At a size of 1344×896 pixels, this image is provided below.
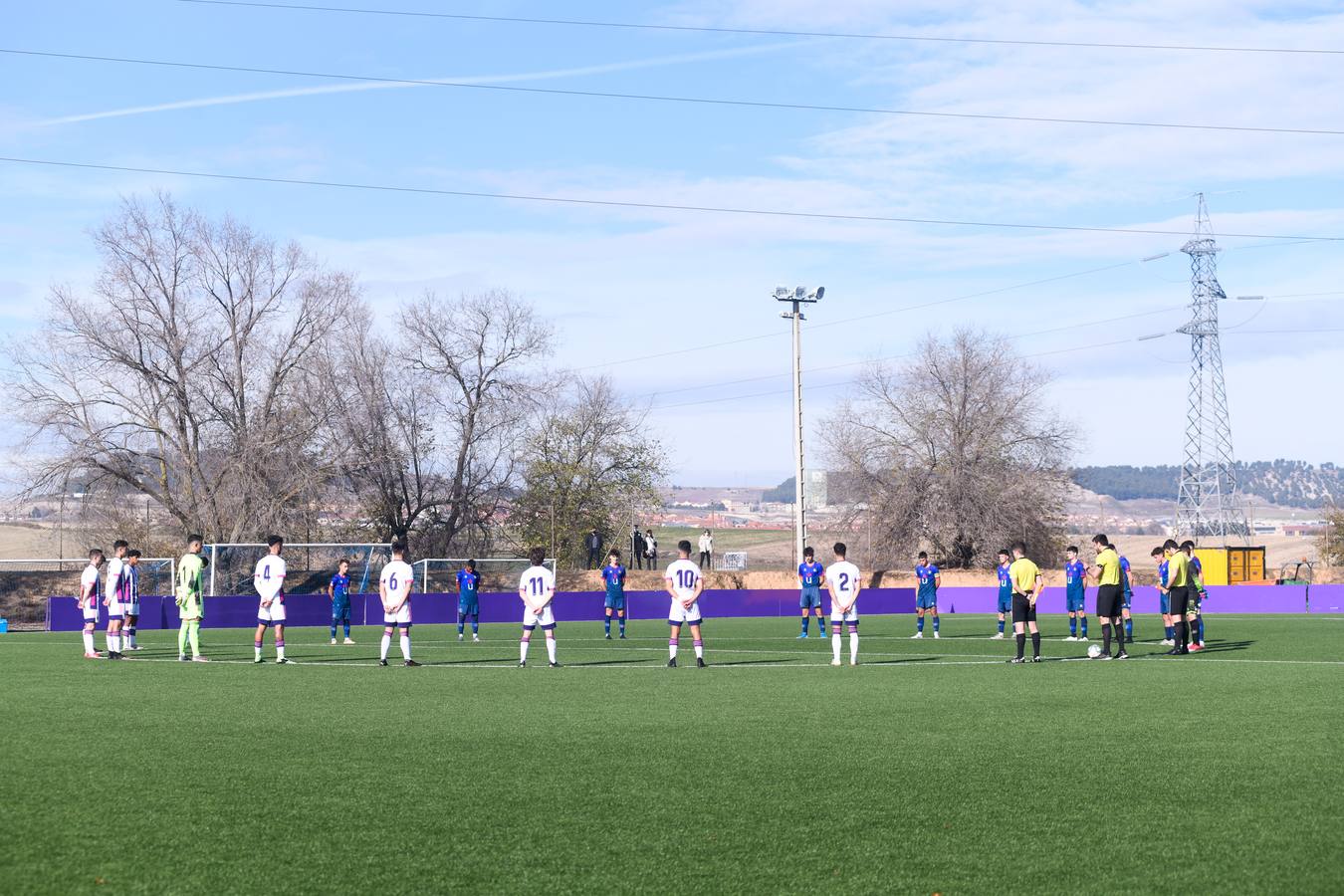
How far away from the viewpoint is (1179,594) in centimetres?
2447

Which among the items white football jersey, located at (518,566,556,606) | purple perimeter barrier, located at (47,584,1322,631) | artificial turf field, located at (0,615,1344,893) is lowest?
purple perimeter barrier, located at (47,584,1322,631)

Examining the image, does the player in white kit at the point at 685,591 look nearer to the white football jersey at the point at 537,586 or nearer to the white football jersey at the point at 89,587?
the white football jersey at the point at 537,586

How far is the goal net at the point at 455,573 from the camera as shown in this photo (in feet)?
157

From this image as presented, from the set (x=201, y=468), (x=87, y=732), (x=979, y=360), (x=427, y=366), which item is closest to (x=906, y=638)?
(x=87, y=732)

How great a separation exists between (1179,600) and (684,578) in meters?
9.46

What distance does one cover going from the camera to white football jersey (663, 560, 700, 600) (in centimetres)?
2148

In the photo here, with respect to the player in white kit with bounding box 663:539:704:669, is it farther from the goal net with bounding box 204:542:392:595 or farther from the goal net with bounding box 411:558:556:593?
the goal net with bounding box 411:558:556:593

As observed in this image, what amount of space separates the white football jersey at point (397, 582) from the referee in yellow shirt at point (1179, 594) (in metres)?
13.5

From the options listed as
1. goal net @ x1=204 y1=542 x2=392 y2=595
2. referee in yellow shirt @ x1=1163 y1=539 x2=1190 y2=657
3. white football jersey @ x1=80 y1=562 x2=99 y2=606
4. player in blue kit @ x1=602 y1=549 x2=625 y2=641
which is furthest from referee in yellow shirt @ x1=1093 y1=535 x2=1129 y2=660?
goal net @ x1=204 y1=542 x2=392 y2=595

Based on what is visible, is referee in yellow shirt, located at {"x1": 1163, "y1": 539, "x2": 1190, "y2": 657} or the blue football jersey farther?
the blue football jersey

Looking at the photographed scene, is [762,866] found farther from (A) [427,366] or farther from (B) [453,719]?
(A) [427,366]

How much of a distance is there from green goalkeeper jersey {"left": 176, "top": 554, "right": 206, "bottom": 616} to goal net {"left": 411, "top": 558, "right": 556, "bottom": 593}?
76.2 ft

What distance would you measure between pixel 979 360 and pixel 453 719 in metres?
59.8

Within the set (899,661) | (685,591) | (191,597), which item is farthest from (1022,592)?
(191,597)
